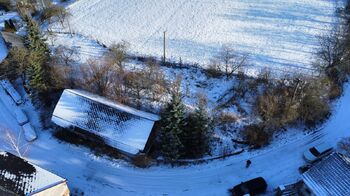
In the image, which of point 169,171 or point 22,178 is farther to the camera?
point 169,171

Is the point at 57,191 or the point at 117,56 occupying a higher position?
the point at 117,56

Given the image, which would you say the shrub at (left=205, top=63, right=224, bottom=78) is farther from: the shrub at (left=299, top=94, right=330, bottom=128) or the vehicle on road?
the vehicle on road

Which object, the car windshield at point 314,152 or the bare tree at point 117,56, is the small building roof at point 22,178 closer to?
the bare tree at point 117,56

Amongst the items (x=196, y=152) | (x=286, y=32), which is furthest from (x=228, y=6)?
(x=196, y=152)

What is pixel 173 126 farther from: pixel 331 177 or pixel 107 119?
pixel 331 177

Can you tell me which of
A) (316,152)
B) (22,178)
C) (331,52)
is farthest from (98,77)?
(331,52)

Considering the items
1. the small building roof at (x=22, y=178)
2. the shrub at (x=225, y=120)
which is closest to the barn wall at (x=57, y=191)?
the small building roof at (x=22, y=178)

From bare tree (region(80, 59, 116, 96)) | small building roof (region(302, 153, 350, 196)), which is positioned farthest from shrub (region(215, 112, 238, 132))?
bare tree (region(80, 59, 116, 96))
